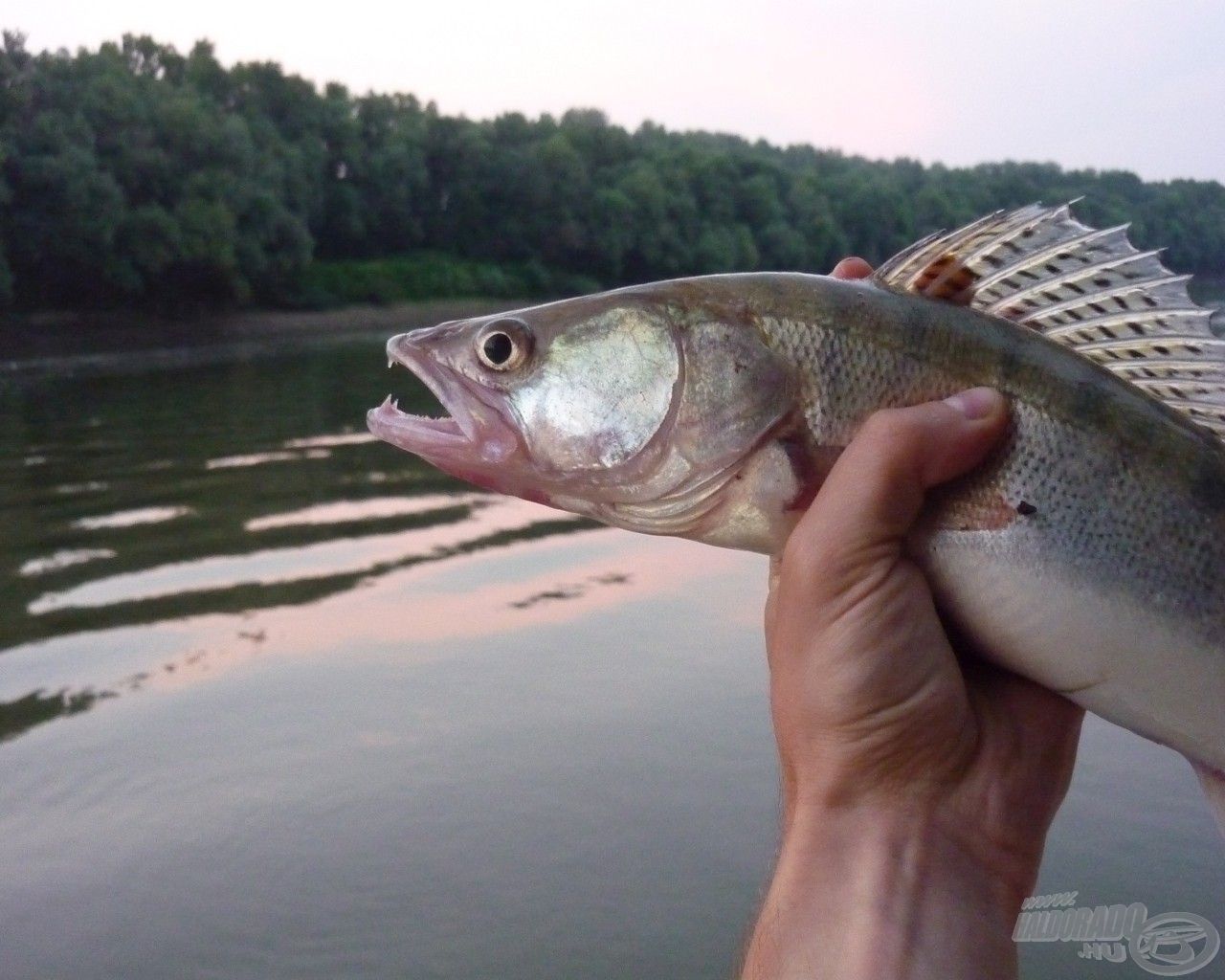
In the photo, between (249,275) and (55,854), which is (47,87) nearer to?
(249,275)

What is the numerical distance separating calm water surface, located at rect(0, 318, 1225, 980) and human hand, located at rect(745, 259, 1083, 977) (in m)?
2.18

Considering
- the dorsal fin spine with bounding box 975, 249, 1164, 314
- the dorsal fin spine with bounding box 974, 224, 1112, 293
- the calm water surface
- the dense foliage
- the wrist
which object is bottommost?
the calm water surface

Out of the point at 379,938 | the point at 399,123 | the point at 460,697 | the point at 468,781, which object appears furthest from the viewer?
the point at 399,123

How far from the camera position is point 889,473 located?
8.83 ft

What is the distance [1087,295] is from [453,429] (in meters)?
1.56

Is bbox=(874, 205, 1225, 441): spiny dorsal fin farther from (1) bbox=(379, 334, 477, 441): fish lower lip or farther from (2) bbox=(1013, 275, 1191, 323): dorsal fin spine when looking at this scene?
(1) bbox=(379, 334, 477, 441): fish lower lip

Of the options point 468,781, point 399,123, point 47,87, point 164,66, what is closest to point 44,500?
point 468,781

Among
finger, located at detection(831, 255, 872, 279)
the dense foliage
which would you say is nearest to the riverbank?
the dense foliage

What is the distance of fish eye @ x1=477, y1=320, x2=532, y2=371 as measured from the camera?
3.05m

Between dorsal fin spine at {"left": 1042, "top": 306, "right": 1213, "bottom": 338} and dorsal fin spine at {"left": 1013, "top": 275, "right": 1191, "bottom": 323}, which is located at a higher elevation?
dorsal fin spine at {"left": 1013, "top": 275, "right": 1191, "bottom": 323}

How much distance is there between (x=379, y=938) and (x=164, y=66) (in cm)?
6936

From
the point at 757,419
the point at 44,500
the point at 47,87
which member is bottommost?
the point at 44,500

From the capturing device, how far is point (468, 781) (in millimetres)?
6859

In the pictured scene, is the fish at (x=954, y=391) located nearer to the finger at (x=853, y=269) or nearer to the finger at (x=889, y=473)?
the finger at (x=889, y=473)
